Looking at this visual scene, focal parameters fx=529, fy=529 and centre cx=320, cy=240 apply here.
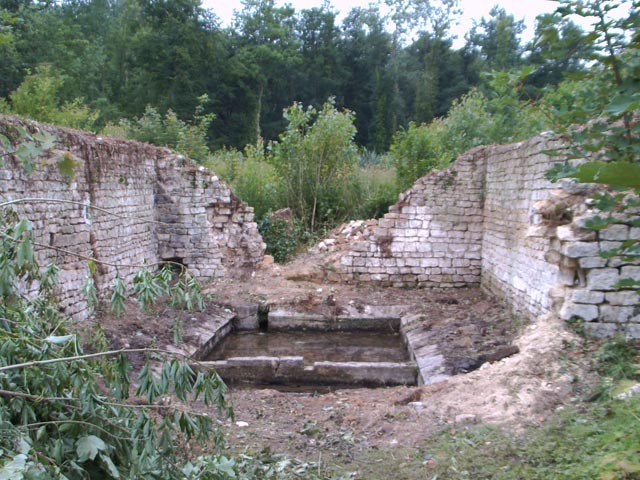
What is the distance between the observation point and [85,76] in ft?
91.7

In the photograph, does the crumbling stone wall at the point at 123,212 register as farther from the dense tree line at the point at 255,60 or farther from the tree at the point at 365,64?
the tree at the point at 365,64

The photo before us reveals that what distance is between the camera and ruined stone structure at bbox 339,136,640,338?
17.5 ft

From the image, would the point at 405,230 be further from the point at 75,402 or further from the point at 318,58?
the point at 318,58

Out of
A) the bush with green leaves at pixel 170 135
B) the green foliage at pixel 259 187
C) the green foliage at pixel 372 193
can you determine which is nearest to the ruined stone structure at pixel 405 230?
the green foliage at pixel 372 193

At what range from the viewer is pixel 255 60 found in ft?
104

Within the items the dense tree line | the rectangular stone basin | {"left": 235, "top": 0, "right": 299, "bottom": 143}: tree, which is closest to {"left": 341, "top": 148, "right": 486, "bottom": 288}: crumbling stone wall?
the rectangular stone basin

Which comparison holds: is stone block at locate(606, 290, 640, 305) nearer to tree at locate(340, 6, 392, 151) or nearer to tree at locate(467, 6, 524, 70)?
tree at locate(467, 6, 524, 70)

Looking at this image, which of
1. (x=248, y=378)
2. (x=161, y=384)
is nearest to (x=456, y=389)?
(x=248, y=378)

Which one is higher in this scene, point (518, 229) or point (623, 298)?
point (518, 229)

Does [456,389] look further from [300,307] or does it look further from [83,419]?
[300,307]

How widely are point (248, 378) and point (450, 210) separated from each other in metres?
5.49

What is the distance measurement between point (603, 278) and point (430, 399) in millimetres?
2121

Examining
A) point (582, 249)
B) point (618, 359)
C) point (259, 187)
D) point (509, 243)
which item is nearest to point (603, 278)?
point (582, 249)

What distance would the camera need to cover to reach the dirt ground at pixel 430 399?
178 inches
